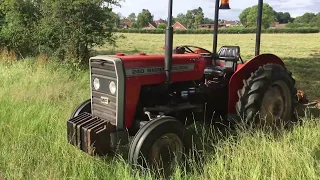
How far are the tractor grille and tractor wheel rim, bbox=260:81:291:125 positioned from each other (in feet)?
6.20

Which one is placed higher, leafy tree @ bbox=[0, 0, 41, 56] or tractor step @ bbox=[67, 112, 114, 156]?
leafy tree @ bbox=[0, 0, 41, 56]

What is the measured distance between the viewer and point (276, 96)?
4562 mm

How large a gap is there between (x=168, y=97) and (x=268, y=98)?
1380 millimetres

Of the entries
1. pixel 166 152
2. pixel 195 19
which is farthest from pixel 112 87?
pixel 195 19

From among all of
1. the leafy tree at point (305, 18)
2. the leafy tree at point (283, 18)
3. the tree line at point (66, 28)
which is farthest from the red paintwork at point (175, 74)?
the leafy tree at point (305, 18)

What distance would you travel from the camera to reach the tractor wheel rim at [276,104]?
14.5 ft

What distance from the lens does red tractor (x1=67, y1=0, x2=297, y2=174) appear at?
11.1ft

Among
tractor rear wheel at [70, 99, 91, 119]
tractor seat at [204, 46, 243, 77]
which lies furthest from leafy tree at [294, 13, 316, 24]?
tractor rear wheel at [70, 99, 91, 119]

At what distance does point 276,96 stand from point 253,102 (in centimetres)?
59

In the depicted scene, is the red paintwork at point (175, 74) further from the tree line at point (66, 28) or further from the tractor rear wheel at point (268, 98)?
the tree line at point (66, 28)

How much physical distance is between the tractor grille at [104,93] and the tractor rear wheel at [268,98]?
1.54 metres

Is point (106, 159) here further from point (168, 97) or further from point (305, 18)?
point (305, 18)

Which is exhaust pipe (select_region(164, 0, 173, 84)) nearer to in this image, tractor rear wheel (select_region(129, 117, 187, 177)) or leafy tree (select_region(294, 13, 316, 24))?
tractor rear wheel (select_region(129, 117, 187, 177))

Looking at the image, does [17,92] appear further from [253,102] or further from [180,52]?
[253,102]
